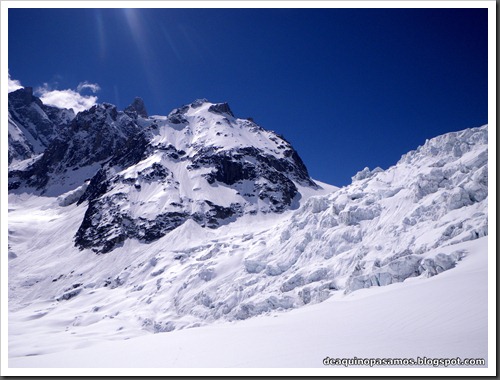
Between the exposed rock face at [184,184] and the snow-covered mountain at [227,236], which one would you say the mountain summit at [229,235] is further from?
the exposed rock face at [184,184]

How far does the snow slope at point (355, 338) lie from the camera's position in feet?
51.4

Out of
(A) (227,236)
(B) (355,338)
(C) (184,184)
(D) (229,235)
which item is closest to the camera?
(B) (355,338)

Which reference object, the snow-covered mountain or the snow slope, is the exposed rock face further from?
the snow slope

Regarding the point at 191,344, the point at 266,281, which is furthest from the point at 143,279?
the point at 191,344

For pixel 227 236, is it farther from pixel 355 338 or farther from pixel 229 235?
pixel 355 338

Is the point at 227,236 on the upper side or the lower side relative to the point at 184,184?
lower

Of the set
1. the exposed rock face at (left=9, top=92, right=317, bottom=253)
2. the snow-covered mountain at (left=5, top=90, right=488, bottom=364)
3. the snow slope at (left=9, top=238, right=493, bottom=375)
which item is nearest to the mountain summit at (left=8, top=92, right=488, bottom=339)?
the snow-covered mountain at (left=5, top=90, right=488, bottom=364)

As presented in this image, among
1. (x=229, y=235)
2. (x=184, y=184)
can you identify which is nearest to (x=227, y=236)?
(x=229, y=235)

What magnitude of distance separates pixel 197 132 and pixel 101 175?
54.5 m

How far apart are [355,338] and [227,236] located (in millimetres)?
84353

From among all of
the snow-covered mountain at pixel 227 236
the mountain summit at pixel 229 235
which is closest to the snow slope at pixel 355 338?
the snow-covered mountain at pixel 227 236

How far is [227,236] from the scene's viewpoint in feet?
333

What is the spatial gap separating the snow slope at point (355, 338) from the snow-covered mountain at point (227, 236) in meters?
9.51

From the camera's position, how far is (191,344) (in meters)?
21.7
